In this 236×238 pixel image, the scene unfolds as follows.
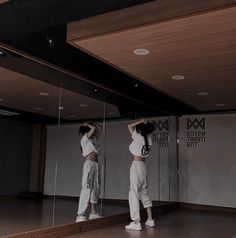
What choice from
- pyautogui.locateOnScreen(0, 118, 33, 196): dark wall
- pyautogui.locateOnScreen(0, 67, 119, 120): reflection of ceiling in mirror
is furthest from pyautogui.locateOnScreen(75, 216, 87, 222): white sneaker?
pyautogui.locateOnScreen(0, 67, 119, 120): reflection of ceiling in mirror

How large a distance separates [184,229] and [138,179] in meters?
1.07

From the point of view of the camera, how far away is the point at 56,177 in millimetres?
5305

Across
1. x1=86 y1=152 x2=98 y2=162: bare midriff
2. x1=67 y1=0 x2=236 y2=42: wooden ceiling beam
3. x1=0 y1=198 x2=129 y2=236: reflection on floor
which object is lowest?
x1=0 y1=198 x2=129 y2=236: reflection on floor

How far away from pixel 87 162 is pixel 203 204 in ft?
12.5

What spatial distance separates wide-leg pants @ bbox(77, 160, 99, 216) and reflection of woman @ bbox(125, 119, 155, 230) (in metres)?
0.63

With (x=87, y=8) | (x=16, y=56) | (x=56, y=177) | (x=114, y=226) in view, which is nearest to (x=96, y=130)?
(x=56, y=177)

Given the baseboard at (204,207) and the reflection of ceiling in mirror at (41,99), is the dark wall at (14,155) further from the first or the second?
the baseboard at (204,207)

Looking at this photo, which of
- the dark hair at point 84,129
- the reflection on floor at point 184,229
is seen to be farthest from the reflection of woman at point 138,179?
the dark hair at point 84,129

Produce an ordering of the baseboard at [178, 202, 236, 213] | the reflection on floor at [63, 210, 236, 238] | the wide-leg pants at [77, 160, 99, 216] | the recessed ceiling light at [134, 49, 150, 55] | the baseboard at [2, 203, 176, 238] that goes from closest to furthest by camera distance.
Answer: the recessed ceiling light at [134, 49, 150, 55], the baseboard at [2, 203, 176, 238], the reflection on floor at [63, 210, 236, 238], the wide-leg pants at [77, 160, 99, 216], the baseboard at [178, 202, 236, 213]

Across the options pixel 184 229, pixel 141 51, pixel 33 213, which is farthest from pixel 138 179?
pixel 141 51

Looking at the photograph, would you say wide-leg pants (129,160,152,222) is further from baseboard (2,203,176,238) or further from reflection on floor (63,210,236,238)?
baseboard (2,203,176,238)

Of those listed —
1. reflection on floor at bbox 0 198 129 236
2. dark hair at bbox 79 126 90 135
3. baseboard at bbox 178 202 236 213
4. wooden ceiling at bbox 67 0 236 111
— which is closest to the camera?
wooden ceiling at bbox 67 0 236 111

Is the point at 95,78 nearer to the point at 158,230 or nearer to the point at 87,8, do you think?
→ the point at 87,8

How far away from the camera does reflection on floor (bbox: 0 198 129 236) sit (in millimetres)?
4508
